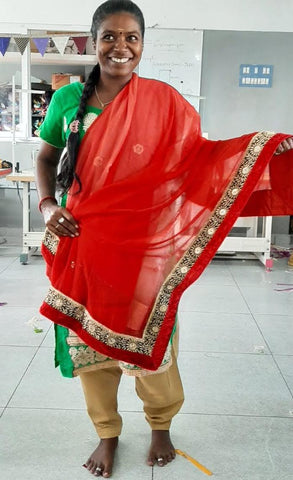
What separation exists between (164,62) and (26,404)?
154 inches

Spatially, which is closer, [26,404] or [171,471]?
[171,471]

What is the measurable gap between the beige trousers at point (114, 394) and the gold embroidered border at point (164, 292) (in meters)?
0.17

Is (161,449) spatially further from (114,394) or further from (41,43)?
(41,43)

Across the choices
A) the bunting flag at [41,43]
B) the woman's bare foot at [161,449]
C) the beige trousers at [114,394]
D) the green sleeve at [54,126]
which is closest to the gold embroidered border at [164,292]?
the beige trousers at [114,394]

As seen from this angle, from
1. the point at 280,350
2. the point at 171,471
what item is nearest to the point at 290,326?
the point at 280,350

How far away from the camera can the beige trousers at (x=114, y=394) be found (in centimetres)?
147

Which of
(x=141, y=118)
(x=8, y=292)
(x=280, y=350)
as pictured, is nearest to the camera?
(x=141, y=118)

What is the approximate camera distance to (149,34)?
4.89 metres

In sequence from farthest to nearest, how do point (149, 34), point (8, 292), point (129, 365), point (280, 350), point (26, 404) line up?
point (149, 34) → point (8, 292) → point (280, 350) → point (26, 404) → point (129, 365)

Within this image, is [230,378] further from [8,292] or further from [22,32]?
[22,32]

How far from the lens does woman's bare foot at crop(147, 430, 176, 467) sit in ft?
5.03

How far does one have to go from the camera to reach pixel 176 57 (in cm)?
491

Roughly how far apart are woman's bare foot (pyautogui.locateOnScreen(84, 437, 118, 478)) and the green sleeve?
2.94 ft

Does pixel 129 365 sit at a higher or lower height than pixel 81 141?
lower
